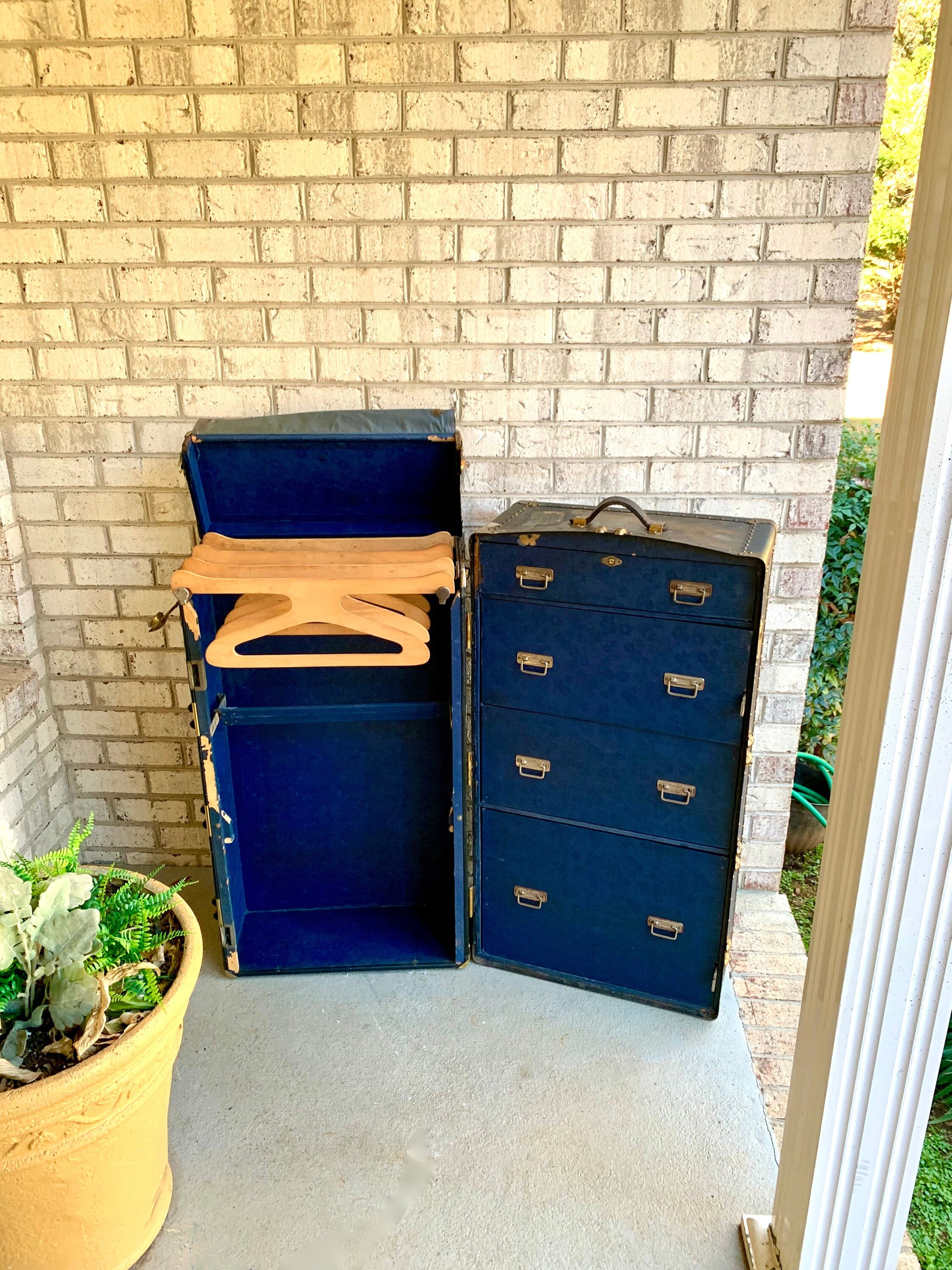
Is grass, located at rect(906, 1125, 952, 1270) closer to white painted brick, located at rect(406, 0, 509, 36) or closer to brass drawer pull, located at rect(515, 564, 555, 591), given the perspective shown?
brass drawer pull, located at rect(515, 564, 555, 591)

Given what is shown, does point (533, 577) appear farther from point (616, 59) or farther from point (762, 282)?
point (616, 59)

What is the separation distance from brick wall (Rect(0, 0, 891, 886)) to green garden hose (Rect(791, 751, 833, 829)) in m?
0.78

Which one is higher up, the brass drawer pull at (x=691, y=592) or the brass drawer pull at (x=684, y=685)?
the brass drawer pull at (x=691, y=592)

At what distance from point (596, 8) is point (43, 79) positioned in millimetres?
1480

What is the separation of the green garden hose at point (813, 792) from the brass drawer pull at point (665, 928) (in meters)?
1.21

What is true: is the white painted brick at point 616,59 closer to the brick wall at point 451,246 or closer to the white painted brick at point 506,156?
the brick wall at point 451,246

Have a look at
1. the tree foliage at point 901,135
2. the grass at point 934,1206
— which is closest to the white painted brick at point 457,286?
the grass at point 934,1206

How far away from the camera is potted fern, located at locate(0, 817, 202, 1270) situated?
1.72 metres

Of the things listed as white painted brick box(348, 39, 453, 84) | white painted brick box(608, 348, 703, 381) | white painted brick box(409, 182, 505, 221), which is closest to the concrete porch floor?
white painted brick box(608, 348, 703, 381)

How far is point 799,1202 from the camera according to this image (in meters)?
1.75

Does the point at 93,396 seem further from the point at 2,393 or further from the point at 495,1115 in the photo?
the point at 495,1115

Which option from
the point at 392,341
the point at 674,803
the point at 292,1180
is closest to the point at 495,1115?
the point at 292,1180

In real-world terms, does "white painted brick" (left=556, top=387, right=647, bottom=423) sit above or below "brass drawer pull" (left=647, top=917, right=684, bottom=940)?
above

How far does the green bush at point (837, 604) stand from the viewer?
355 centimetres
